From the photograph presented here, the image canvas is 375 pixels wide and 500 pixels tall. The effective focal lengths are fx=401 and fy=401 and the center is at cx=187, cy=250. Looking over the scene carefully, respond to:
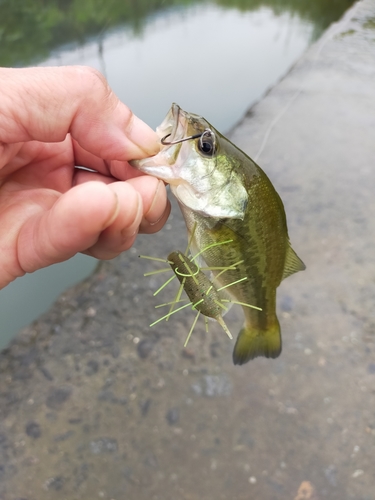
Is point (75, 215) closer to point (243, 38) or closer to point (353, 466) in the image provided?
point (353, 466)

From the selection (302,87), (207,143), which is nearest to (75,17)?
(302,87)

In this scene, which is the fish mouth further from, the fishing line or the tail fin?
the fishing line

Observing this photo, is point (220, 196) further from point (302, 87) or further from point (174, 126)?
point (302, 87)

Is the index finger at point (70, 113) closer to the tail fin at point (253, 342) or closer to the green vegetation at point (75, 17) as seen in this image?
the tail fin at point (253, 342)

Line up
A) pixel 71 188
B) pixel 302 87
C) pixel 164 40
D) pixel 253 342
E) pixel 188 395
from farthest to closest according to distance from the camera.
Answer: pixel 164 40 < pixel 302 87 < pixel 188 395 < pixel 253 342 < pixel 71 188

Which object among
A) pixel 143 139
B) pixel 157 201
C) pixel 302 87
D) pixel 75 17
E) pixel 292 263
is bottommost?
pixel 302 87

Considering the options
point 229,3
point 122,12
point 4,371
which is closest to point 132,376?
point 4,371

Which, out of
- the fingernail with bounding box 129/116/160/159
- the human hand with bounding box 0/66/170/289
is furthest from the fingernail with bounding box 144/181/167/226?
the fingernail with bounding box 129/116/160/159
